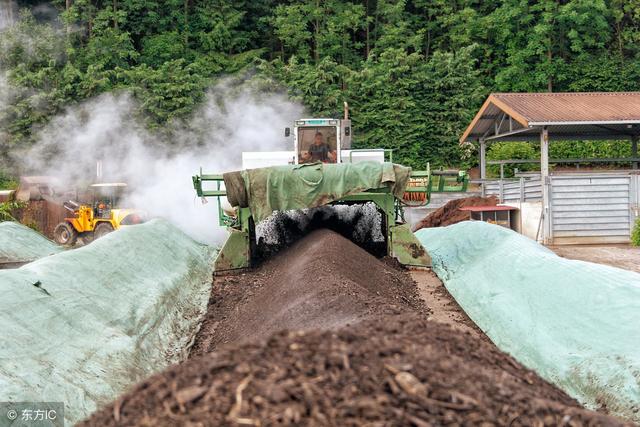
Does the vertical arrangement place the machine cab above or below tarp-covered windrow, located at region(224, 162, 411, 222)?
above

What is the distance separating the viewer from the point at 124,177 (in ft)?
70.3

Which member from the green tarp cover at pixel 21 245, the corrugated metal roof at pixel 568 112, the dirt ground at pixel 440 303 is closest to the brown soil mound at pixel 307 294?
the dirt ground at pixel 440 303

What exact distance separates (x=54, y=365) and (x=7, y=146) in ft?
75.4

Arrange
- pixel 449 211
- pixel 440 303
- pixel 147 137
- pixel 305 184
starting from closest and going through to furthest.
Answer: pixel 440 303 < pixel 305 184 < pixel 449 211 < pixel 147 137

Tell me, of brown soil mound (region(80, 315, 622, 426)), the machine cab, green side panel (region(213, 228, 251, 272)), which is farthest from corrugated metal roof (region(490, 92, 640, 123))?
brown soil mound (region(80, 315, 622, 426))

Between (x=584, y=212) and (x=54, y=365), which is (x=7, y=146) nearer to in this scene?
(x=584, y=212)

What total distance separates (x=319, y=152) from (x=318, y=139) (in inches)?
9.7

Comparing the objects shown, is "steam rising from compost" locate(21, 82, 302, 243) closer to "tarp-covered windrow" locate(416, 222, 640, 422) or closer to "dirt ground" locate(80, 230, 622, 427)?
"tarp-covered windrow" locate(416, 222, 640, 422)

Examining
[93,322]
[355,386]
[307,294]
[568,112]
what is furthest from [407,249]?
[568,112]

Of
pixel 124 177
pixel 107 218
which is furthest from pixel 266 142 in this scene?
pixel 107 218

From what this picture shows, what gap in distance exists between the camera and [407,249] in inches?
384

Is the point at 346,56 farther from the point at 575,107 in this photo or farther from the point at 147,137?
the point at 575,107

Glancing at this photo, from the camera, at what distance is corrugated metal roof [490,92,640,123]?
16.0 m

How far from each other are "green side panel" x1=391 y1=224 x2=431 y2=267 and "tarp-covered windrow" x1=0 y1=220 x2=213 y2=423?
2.94m
